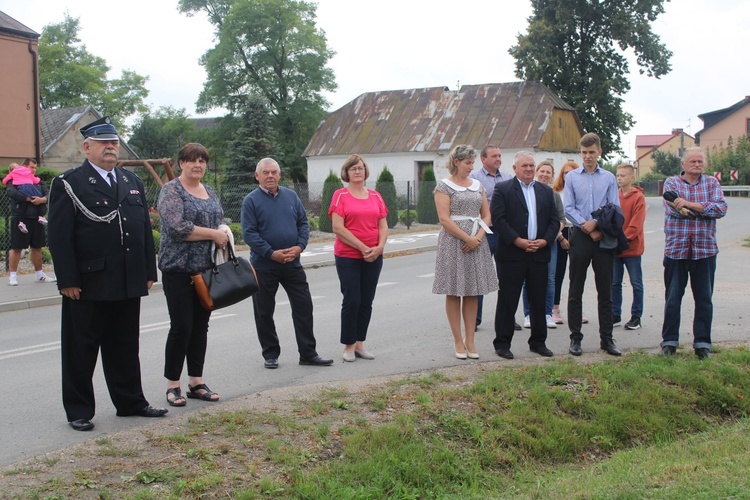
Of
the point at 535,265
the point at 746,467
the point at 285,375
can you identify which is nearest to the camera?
the point at 746,467

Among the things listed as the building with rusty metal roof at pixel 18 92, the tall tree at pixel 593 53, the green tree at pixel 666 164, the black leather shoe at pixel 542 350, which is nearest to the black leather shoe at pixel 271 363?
the black leather shoe at pixel 542 350

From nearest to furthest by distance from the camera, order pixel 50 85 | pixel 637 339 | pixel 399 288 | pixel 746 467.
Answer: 1. pixel 746 467
2. pixel 637 339
3. pixel 399 288
4. pixel 50 85

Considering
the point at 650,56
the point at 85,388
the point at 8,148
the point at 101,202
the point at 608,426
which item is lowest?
the point at 608,426

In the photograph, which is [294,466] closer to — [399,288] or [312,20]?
[399,288]

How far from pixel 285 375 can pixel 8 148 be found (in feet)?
83.7

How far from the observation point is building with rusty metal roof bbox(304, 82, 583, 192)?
45.0m

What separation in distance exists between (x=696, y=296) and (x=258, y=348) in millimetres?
4492

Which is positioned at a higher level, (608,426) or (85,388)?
(85,388)

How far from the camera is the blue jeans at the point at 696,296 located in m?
7.61

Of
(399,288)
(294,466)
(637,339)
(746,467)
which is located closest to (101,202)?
(294,466)

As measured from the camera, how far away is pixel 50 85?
206ft

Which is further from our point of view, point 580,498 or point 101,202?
point 101,202

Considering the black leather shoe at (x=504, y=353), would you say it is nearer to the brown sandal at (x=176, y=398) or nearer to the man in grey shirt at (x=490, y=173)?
the man in grey shirt at (x=490, y=173)

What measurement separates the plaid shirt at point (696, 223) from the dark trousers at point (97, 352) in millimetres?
4978
